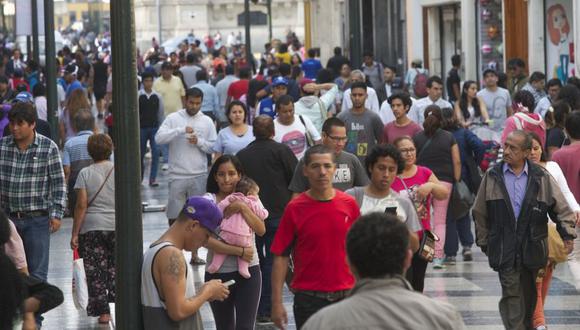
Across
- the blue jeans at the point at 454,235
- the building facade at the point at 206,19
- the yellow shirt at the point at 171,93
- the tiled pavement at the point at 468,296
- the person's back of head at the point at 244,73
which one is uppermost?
the building facade at the point at 206,19

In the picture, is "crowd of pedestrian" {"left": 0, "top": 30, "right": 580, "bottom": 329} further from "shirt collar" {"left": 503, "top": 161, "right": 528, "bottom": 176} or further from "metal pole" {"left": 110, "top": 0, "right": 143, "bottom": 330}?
"metal pole" {"left": 110, "top": 0, "right": 143, "bottom": 330}

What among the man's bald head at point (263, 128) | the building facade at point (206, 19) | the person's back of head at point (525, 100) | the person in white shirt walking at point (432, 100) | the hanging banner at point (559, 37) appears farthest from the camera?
the building facade at point (206, 19)

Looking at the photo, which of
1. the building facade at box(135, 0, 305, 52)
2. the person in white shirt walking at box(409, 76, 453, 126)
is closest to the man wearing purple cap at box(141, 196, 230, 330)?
the person in white shirt walking at box(409, 76, 453, 126)

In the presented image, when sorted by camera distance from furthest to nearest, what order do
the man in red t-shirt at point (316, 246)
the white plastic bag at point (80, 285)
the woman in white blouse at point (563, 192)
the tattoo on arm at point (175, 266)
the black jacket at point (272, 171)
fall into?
the black jacket at point (272, 171)
the white plastic bag at point (80, 285)
the woman in white blouse at point (563, 192)
the man in red t-shirt at point (316, 246)
the tattoo on arm at point (175, 266)

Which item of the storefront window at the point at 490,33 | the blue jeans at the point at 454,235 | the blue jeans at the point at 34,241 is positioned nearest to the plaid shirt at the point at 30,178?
the blue jeans at the point at 34,241

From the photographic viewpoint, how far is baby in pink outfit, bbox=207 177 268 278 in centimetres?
1009

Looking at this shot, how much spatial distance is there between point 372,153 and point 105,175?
3437 mm

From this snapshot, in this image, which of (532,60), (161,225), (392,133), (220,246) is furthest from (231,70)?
(220,246)

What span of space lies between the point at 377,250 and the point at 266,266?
6.93 metres

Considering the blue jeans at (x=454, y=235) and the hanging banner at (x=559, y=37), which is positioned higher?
the hanging banner at (x=559, y=37)

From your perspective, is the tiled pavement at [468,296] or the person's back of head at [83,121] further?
the person's back of head at [83,121]

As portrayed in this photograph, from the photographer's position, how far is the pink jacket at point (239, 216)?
1040 centimetres

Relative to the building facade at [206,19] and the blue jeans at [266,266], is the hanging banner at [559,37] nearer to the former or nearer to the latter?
the blue jeans at [266,266]

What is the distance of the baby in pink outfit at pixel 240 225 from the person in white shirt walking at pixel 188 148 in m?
4.62
